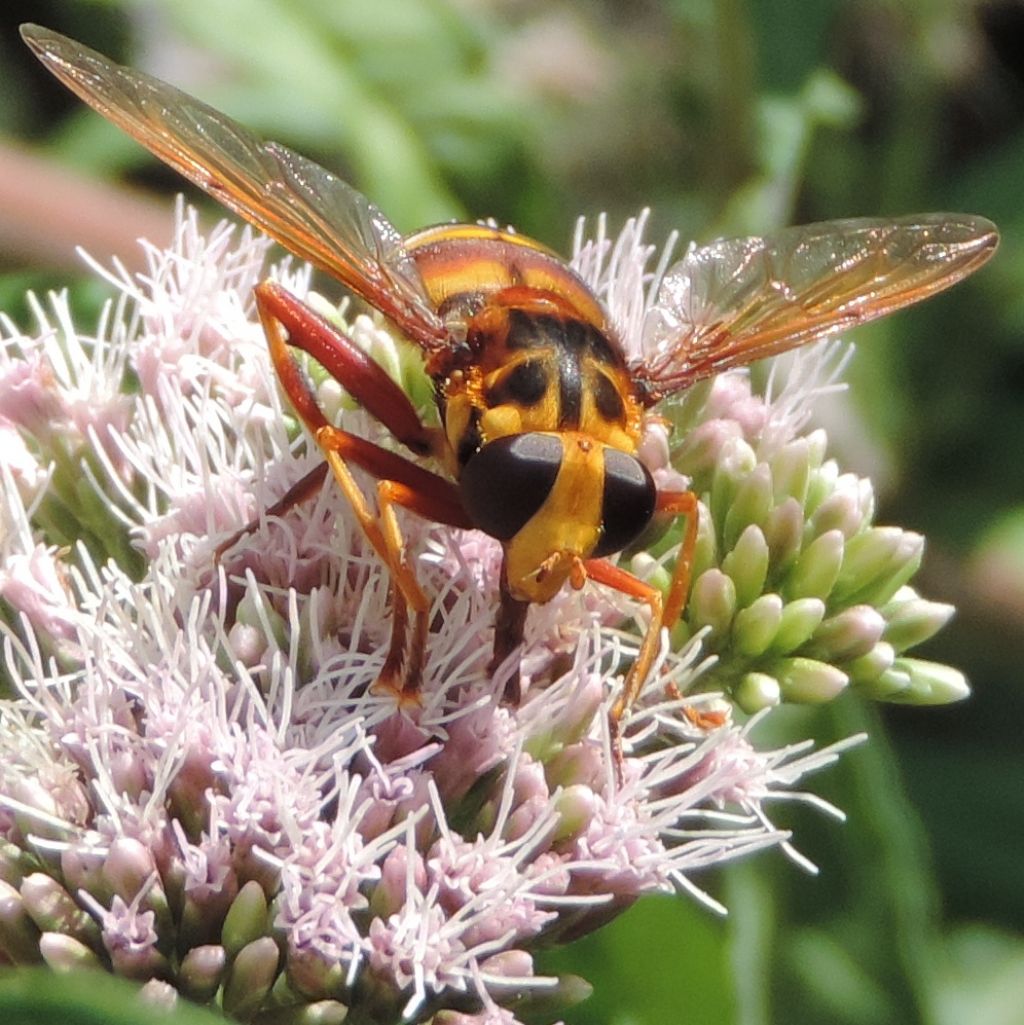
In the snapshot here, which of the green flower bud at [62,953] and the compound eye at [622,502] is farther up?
the compound eye at [622,502]

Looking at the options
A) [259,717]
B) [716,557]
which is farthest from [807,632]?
[259,717]

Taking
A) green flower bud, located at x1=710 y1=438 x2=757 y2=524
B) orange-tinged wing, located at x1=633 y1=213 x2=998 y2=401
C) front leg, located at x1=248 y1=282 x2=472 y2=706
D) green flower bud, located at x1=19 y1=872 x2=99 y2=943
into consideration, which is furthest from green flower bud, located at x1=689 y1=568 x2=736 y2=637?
green flower bud, located at x1=19 y1=872 x2=99 y2=943

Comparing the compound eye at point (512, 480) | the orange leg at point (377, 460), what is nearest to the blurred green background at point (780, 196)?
the orange leg at point (377, 460)

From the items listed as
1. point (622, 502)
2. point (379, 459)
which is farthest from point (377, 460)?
point (622, 502)

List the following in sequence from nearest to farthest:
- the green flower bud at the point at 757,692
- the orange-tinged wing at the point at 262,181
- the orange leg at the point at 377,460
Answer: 1. the orange leg at the point at 377,460
2. the orange-tinged wing at the point at 262,181
3. the green flower bud at the point at 757,692

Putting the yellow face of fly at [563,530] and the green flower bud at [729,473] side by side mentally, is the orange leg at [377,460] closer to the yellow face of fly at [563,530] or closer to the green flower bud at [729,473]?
the yellow face of fly at [563,530]

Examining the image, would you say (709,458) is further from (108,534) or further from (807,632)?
(108,534)

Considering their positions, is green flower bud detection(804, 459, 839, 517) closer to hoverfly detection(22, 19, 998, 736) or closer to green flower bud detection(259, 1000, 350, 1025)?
hoverfly detection(22, 19, 998, 736)
